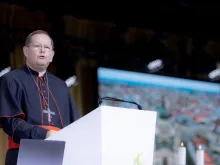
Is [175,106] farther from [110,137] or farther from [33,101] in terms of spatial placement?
[110,137]

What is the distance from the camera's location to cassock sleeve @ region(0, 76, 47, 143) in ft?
6.20

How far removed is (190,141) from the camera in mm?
6320

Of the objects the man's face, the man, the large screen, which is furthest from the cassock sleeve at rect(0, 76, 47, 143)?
the large screen

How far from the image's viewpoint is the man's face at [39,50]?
2072mm

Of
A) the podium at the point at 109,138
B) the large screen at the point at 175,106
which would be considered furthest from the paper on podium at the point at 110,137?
the large screen at the point at 175,106

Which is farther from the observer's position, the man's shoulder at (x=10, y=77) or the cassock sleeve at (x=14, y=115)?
the man's shoulder at (x=10, y=77)

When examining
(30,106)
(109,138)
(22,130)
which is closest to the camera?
(109,138)

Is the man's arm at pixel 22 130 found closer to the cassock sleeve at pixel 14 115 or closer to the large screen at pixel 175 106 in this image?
the cassock sleeve at pixel 14 115

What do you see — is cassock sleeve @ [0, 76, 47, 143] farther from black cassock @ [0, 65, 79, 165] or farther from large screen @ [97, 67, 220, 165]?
large screen @ [97, 67, 220, 165]

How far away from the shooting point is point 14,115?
1.94 m

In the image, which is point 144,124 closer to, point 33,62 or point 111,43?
point 33,62

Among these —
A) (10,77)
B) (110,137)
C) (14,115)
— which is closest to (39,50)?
(10,77)

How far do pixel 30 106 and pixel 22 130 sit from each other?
156mm

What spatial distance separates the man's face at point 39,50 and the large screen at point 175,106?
366 centimetres
